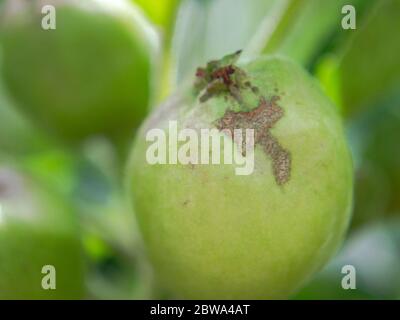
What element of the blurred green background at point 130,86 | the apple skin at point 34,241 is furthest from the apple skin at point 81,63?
the apple skin at point 34,241

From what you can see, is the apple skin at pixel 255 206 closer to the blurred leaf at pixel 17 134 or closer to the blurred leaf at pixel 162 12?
the blurred leaf at pixel 162 12

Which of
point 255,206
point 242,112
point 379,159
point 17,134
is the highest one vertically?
point 17,134

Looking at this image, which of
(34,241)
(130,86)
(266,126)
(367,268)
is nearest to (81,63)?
(130,86)

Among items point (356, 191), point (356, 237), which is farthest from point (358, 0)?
point (356, 237)

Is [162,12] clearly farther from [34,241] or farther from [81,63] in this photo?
[34,241]

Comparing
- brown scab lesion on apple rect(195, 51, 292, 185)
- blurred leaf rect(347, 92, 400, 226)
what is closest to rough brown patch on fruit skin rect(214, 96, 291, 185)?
brown scab lesion on apple rect(195, 51, 292, 185)

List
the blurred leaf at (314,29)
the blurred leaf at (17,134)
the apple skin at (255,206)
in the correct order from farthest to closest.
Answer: the blurred leaf at (17,134), the blurred leaf at (314,29), the apple skin at (255,206)
